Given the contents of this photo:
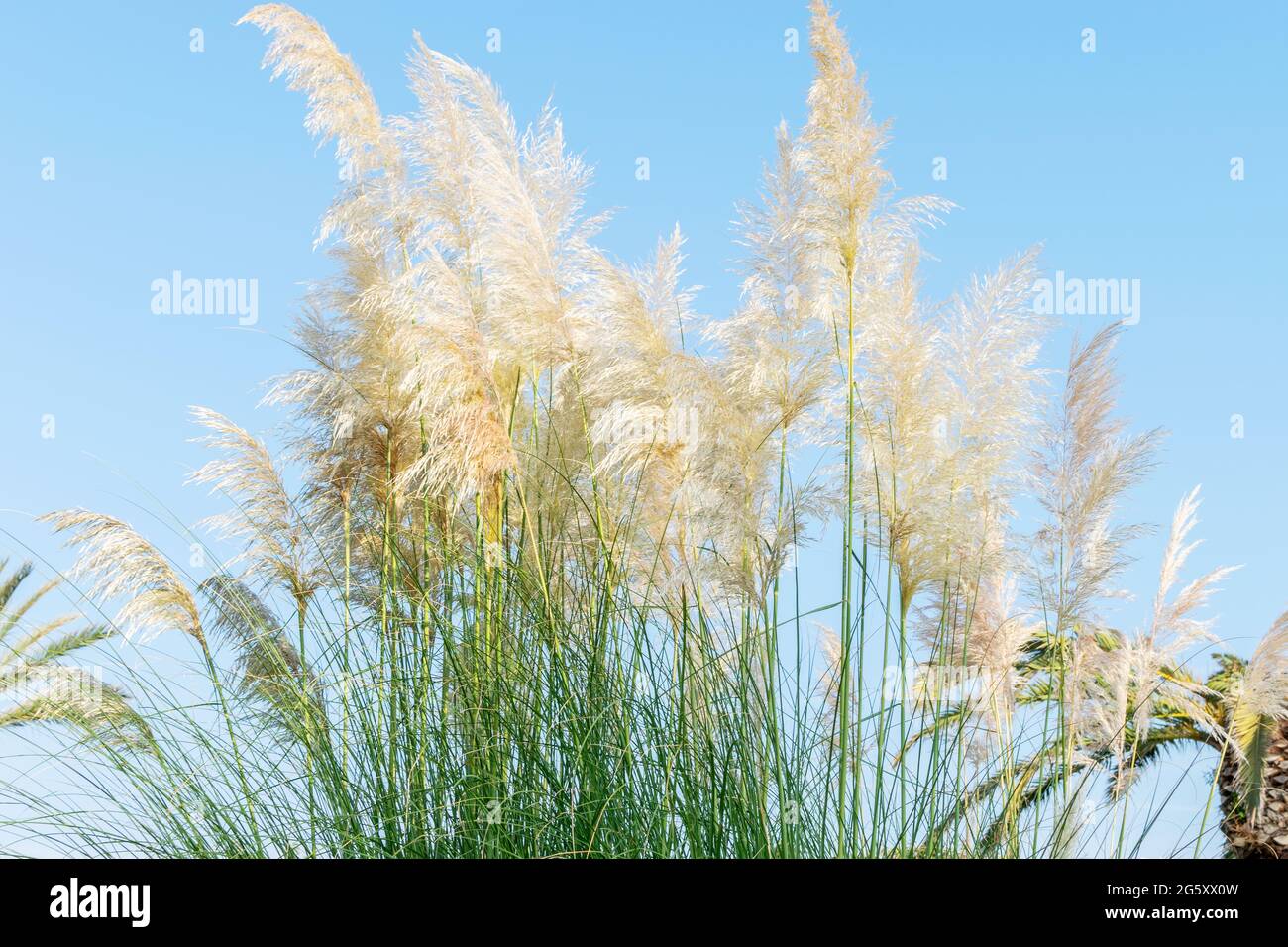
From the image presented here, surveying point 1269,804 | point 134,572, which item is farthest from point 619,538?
point 1269,804

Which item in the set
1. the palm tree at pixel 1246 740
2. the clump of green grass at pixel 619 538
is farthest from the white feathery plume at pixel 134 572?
the palm tree at pixel 1246 740

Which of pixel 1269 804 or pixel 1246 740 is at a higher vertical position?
pixel 1246 740

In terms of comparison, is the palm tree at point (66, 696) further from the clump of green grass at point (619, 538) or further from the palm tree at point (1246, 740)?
the palm tree at point (1246, 740)

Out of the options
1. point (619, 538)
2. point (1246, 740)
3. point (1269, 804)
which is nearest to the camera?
point (619, 538)

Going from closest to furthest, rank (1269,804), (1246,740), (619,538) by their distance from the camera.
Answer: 1. (619,538)
2. (1246,740)
3. (1269,804)

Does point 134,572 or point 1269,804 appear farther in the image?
point 1269,804

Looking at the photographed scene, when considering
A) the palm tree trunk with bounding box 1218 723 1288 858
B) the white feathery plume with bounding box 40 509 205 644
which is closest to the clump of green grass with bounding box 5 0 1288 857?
the white feathery plume with bounding box 40 509 205 644

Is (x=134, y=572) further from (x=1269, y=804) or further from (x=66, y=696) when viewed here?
(x=1269, y=804)

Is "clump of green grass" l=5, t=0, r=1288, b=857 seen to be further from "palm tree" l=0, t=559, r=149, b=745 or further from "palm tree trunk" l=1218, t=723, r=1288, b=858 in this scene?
"palm tree trunk" l=1218, t=723, r=1288, b=858

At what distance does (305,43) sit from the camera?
427cm
